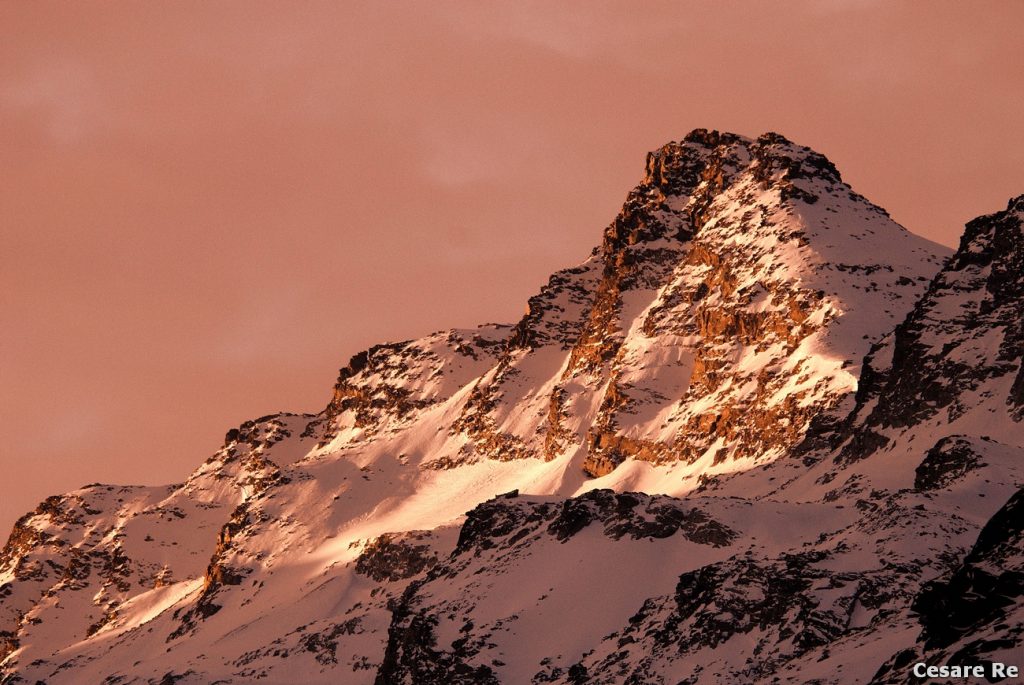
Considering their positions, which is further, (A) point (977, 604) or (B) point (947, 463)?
(B) point (947, 463)

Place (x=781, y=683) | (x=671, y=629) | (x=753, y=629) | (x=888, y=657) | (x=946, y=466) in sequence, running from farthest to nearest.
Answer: (x=946, y=466)
(x=671, y=629)
(x=753, y=629)
(x=781, y=683)
(x=888, y=657)

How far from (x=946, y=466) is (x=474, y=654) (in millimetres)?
39614

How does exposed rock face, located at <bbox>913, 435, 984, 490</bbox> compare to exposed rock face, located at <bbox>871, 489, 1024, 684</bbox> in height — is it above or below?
above

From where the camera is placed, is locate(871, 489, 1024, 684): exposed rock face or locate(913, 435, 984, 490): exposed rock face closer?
locate(871, 489, 1024, 684): exposed rock face

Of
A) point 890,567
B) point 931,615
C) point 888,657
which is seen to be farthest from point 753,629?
point 931,615

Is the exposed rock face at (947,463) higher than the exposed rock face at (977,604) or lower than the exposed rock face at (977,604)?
higher

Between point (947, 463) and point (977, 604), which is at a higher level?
point (947, 463)

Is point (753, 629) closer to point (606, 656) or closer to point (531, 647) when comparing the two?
point (606, 656)

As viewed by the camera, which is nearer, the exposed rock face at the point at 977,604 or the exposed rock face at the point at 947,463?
the exposed rock face at the point at 977,604

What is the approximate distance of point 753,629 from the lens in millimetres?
163125

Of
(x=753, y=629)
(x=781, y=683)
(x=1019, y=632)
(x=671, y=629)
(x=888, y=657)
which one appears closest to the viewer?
(x=1019, y=632)

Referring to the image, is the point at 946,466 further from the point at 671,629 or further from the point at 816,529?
the point at 671,629

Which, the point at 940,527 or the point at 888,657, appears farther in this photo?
the point at 940,527

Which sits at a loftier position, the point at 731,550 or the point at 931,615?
the point at 731,550
